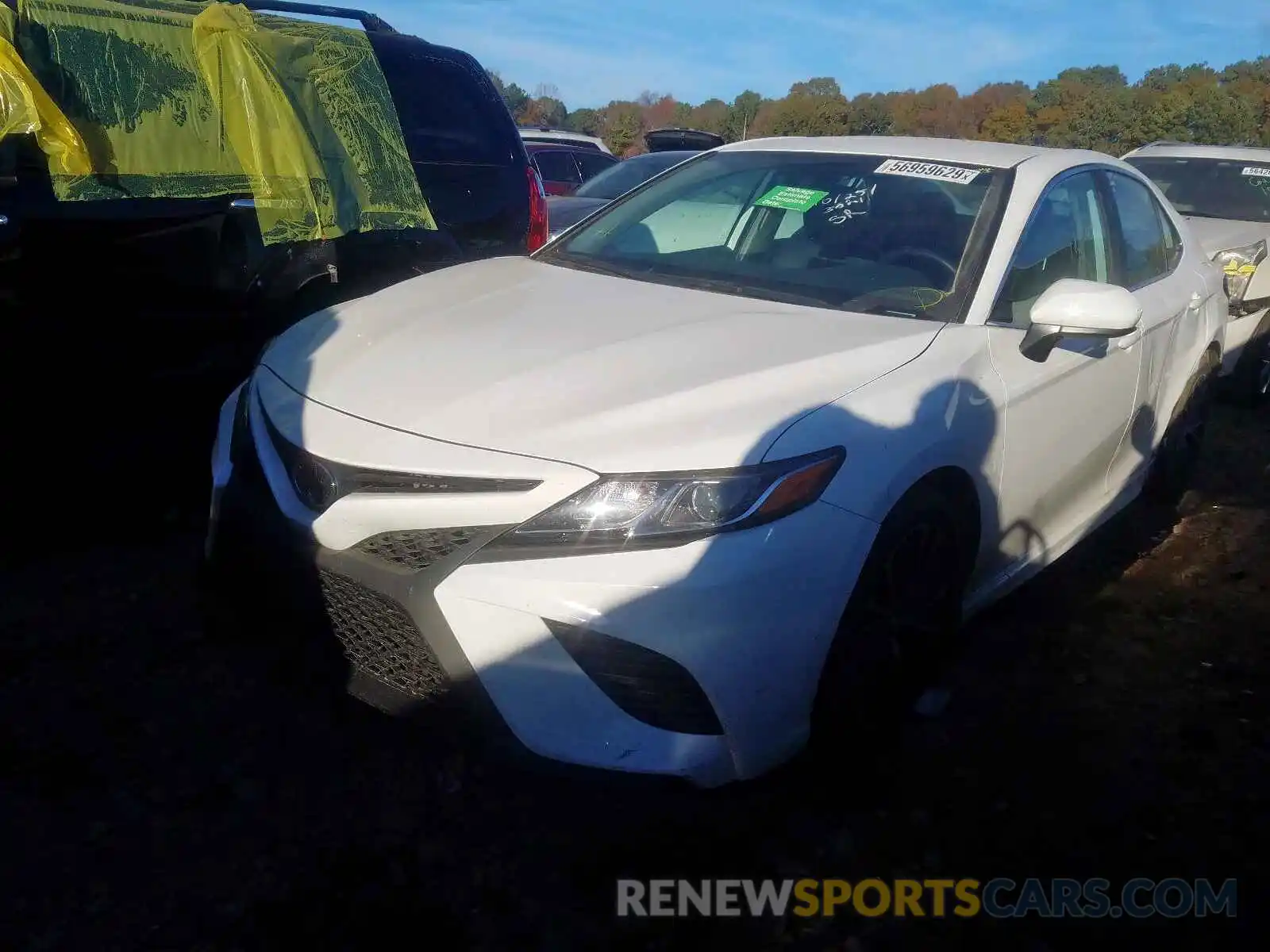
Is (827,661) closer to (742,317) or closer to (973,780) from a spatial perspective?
(973,780)

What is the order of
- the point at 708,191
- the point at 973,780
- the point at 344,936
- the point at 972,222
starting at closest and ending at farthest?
the point at 344,936, the point at 973,780, the point at 972,222, the point at 708,191

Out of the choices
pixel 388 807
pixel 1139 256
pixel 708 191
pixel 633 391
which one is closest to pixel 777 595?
pixel 633 391

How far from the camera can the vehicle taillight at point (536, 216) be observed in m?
5.13

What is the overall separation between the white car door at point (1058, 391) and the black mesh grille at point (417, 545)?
5.13 feet

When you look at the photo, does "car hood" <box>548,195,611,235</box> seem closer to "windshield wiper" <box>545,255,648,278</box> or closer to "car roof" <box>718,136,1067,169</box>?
"car roof" <box>718,136,1067,169</box>

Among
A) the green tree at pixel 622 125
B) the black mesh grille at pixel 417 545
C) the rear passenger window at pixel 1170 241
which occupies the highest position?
the green tree at pixel 622 125

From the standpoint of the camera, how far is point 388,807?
2564mm

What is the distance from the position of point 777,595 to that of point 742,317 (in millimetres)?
1003

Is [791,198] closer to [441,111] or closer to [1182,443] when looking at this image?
[441,111]

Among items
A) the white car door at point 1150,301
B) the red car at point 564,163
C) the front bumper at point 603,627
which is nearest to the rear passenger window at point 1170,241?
the white car door at point 1150,301

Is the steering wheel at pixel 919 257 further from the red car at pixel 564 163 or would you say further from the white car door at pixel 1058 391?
the red car at pixel 564 163

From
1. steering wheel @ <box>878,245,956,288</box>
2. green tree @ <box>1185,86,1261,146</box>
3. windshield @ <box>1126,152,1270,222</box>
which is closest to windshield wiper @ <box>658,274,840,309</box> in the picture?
steering wheel @ <box>878,245,956,288</box>

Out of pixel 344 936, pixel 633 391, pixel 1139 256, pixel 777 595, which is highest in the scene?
pixel 1139 256

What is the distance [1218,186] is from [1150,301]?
18.5 feet
